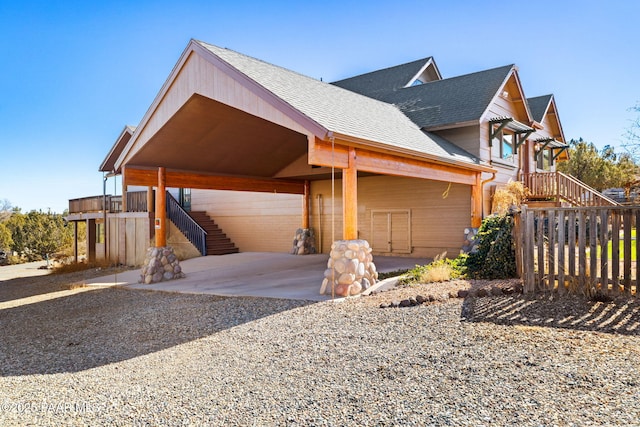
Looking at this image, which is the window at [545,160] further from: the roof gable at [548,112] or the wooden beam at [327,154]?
the wooden beam at [327,154]

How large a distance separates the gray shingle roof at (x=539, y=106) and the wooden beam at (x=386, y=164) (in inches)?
355

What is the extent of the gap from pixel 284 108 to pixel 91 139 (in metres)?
23.0

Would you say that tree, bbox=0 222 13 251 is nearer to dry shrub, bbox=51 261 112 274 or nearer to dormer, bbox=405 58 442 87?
dry shrub, bbox=51 261 112 274

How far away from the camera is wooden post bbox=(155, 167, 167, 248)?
36.1 feet

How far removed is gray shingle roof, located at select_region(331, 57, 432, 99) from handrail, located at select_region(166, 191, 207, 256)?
9.70 m

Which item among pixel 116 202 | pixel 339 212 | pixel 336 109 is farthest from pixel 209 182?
pixel 116 202

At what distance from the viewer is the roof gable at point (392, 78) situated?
1964 centimetres

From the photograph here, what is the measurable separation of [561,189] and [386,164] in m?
9.56

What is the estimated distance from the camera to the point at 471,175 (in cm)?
1341

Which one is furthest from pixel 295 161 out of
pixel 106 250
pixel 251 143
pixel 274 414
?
pixel 274 414

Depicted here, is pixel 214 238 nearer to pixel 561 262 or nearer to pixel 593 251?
pixel 561 262

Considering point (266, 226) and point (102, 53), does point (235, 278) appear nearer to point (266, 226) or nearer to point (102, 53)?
point (266, 226)

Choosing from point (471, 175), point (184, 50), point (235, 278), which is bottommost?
point (235, 278)

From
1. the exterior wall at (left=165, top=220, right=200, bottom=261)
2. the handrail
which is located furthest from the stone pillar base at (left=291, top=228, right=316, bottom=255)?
the exterior wall at (left=165, top=220, right=200, bottom=261)
